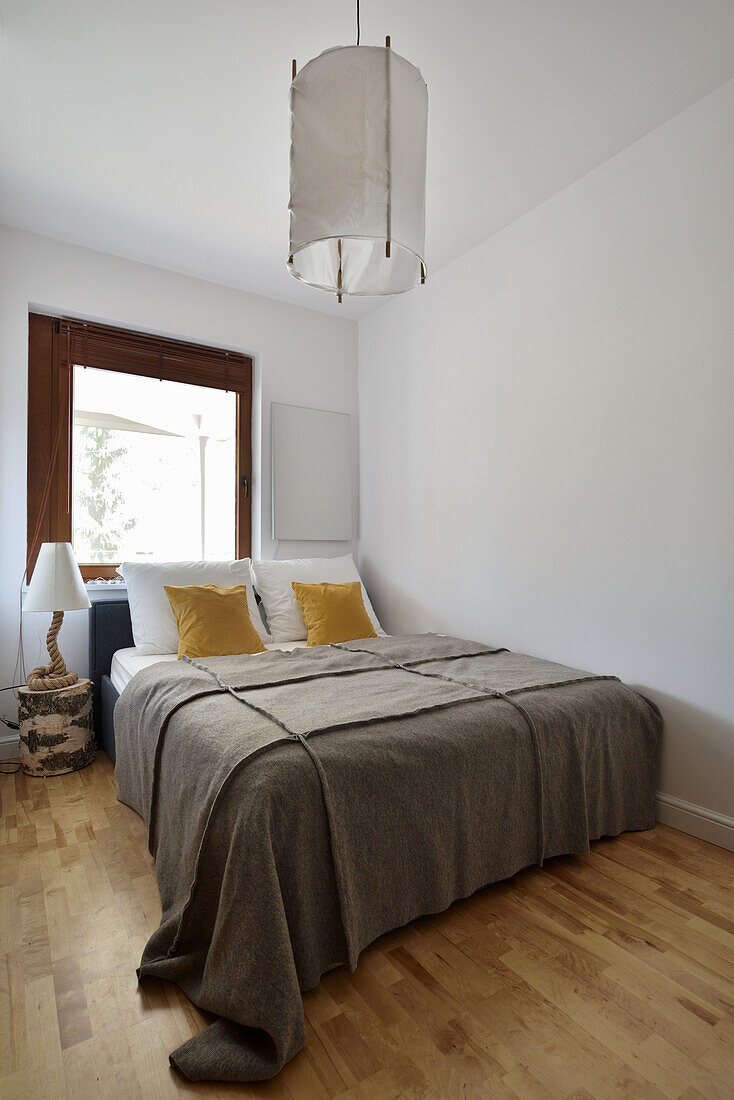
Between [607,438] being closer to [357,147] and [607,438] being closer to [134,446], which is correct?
[357,147]

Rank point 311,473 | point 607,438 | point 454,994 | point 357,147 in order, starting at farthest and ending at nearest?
point 311,473 → point 607,438 → point 357,147 → point 454,994

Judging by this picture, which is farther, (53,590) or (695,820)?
(53,590)

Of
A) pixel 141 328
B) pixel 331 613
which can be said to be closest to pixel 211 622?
pixel 331 613

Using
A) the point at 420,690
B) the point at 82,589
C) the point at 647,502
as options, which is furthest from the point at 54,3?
the point at 647,502

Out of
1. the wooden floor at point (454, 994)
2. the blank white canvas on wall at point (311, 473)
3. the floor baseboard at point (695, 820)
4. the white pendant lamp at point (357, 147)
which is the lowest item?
the wooden floor at point (454, 994)

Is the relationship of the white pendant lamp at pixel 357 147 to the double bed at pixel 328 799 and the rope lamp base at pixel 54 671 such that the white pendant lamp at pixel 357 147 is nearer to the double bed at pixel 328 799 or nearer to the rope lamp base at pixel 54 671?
the double bed at pixel 328 799

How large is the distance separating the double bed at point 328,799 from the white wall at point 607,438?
0.29 metres

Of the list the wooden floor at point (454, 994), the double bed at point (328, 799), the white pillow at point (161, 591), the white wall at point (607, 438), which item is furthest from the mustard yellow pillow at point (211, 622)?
the white wall at point (607, 438)

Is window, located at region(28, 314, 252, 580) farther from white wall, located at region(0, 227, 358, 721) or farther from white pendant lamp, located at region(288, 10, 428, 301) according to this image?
white pendant lamp, located at region(288, 10, 428, 301)

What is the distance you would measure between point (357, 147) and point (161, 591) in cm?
215

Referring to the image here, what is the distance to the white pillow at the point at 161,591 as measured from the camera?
290cm

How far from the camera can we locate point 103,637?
306cm

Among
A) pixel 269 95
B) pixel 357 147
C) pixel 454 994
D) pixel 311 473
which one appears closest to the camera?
pixel 454 994

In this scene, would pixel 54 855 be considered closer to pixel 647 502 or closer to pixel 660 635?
pixel 660 635
